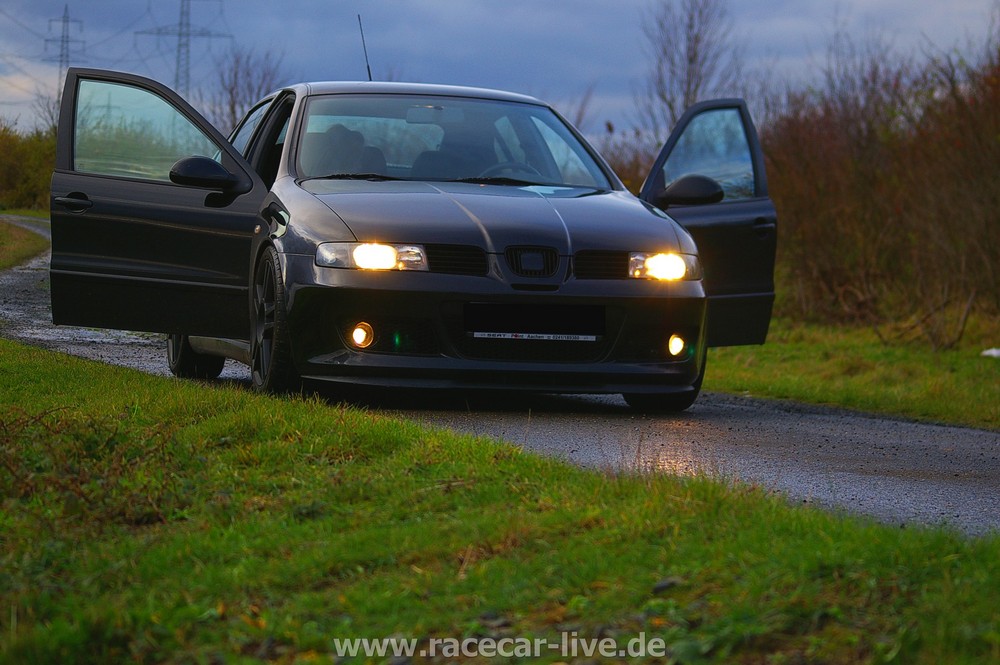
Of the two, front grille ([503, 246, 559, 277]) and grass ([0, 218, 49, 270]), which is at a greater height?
front grille ([503, 246, 559, 277])

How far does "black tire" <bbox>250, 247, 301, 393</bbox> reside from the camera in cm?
→ 700

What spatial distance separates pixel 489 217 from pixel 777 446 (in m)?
1.80

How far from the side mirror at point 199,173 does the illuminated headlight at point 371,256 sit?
3.46ft

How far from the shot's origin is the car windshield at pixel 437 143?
793cm

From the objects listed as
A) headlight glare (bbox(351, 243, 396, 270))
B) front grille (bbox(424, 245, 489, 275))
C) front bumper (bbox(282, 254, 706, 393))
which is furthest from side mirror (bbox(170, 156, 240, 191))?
front grille (bbox(424, 245, 489, 275))

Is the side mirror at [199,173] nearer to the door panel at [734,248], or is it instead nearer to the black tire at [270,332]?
the black tire at [270,332]

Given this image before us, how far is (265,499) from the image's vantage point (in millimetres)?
4348

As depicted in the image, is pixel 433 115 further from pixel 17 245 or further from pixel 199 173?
pixel 17 245

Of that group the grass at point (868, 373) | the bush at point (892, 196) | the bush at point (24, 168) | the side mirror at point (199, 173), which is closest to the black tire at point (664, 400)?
the side mirror at point (199, 173)

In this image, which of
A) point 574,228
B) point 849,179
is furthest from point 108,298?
point 849,179

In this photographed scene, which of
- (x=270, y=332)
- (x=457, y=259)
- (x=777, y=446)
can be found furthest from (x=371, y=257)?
(x=777, y=446)

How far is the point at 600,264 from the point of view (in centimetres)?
709

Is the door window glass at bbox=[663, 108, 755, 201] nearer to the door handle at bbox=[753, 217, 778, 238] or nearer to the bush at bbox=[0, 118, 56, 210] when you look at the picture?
the door handle at bbox=[753, 217, 778, 238]

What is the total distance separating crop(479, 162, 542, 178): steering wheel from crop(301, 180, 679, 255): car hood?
16.1 inches
